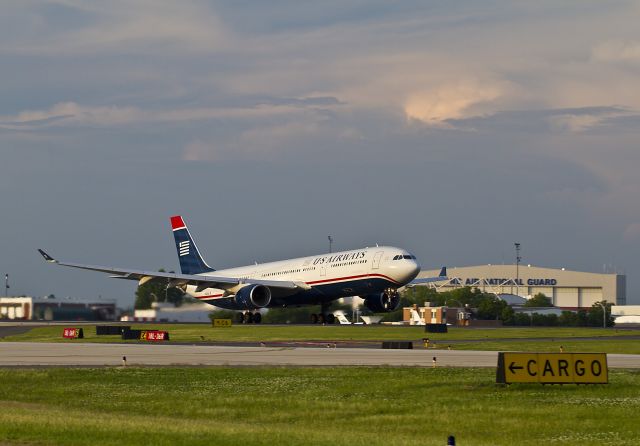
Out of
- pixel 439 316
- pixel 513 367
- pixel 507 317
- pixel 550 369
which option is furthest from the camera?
pixel 507 317

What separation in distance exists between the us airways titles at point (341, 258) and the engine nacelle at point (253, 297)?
568 centimetres

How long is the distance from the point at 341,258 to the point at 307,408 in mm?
62938

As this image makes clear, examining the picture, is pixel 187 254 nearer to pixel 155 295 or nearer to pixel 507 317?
pixel 155 295

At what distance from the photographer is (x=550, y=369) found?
109 ft

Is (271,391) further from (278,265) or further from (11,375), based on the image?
(278,265)

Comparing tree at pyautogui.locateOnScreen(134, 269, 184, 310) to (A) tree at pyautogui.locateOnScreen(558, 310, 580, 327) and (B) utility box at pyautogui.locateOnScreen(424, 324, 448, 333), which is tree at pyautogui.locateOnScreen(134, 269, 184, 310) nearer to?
(B) utility box at pyautogui.locateOnScreen(424, 324, 448, 333)

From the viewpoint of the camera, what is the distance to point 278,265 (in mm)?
99938

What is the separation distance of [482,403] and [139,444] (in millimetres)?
10774

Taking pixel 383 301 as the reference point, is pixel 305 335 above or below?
below

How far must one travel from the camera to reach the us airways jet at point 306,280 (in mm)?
87312

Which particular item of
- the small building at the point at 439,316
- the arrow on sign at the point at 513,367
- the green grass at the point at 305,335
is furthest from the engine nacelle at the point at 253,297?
the arrow on sign at the point at 513,367

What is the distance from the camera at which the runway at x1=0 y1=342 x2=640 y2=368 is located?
4447 cm

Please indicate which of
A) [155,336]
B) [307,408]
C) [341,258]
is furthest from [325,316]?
[307,408]

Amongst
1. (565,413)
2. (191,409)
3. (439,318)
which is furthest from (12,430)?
(439,318)
